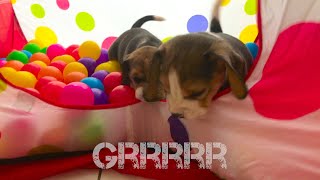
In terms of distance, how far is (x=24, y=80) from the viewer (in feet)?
4.15

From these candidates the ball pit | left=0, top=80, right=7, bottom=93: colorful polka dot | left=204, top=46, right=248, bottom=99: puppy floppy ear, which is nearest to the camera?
left=204, top=46, right=248, bottom=99: puppy floppy ear

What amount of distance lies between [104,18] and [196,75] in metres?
0.95

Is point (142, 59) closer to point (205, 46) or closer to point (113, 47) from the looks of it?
point (205, 46)

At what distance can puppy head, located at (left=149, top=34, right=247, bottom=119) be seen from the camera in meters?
0.91

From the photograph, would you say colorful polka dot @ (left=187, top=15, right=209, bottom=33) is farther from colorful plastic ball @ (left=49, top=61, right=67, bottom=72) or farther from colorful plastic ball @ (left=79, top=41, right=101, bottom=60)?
colorful plastic ball @ (left=49, top=61, right=67, bottom=72)

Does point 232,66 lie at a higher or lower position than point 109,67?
higher

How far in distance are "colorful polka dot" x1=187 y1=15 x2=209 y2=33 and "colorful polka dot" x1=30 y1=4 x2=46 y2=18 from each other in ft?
2.22

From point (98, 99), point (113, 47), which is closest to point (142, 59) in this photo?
point (98, 99)

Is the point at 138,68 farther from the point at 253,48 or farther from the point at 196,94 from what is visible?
the point at 253,48

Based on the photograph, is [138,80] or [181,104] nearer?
[181,104]

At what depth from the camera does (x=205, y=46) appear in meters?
0.96

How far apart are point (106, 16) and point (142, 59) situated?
2.19 feet

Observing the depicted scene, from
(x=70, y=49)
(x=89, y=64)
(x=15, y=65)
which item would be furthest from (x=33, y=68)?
(x=70, y=49)

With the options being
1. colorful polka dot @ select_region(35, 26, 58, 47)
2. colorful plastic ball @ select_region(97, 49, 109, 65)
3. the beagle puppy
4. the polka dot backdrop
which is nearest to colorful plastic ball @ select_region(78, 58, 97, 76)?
colorful plastic ball @ select_region(97, 49, 109, 65)
